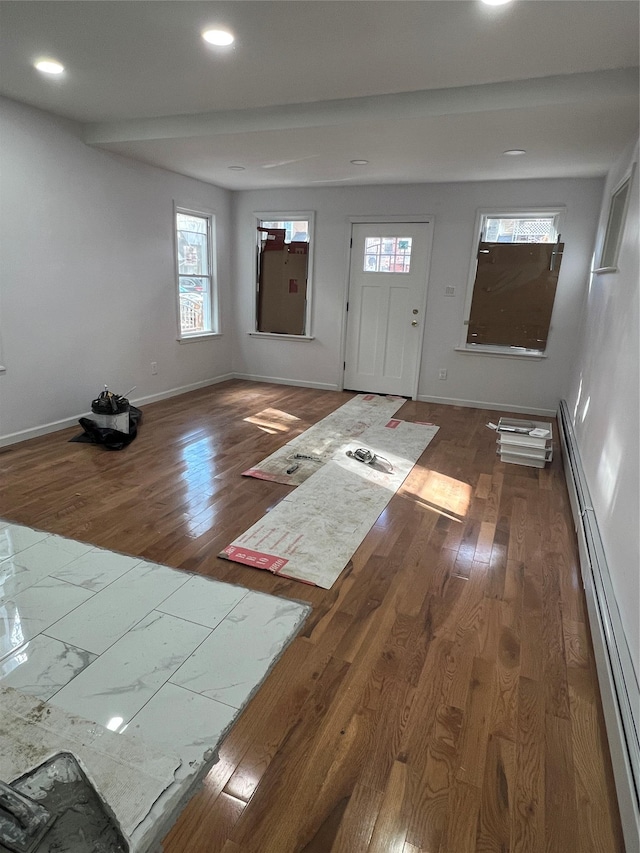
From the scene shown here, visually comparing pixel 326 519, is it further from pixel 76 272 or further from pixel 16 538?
pixel 76 272

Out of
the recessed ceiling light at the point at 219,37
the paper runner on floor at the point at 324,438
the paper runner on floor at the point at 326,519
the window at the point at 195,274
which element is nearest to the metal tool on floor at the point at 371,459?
the paper runner on floor at the point at 326,519

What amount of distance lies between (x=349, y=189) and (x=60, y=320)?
138 inches

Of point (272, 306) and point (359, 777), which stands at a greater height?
point (272, 306)

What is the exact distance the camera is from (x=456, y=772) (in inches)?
54.8

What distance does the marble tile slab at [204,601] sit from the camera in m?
1.97

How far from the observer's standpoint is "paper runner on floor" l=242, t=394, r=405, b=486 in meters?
3.48

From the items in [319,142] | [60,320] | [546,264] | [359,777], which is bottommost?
[359,777]

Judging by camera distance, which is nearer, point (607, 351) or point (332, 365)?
point (607, 351)

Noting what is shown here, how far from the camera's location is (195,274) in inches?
231

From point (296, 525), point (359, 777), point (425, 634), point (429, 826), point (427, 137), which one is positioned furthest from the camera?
point (427, 137)

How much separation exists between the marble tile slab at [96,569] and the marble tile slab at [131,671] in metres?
0.36

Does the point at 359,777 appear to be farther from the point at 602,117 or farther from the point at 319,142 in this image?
the point at 319,142

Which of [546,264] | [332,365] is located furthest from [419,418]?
[546,264]

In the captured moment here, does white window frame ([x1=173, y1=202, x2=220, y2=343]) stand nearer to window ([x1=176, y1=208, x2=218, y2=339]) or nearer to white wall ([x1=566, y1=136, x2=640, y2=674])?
window ([x1=176, y1=208, x2=218, y2=339])
